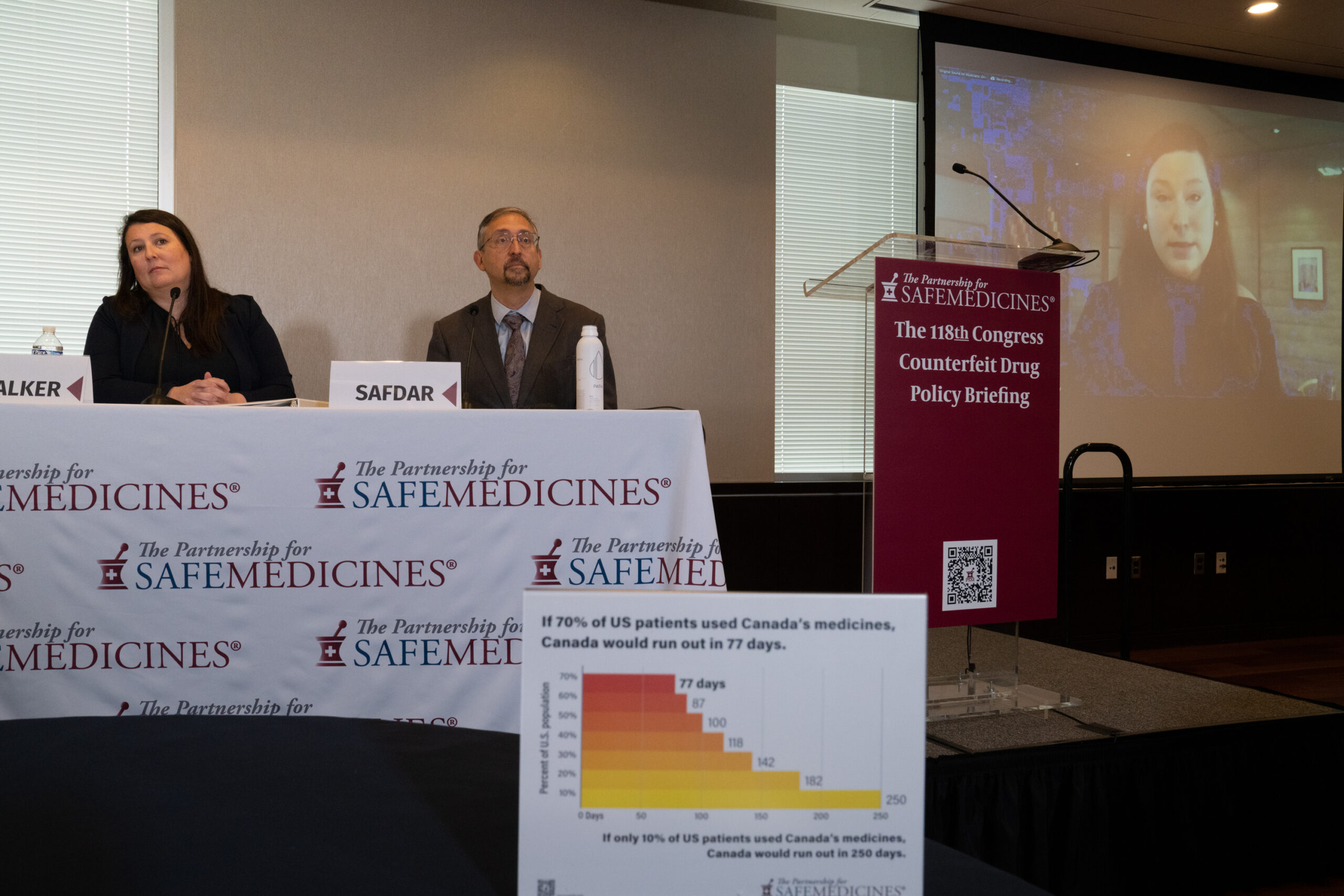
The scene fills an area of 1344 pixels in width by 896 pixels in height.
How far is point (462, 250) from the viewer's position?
3939 millimetres

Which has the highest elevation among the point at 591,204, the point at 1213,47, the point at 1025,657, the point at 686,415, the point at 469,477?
the point at 1213,47

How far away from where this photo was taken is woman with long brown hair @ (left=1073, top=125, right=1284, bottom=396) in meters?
4.75

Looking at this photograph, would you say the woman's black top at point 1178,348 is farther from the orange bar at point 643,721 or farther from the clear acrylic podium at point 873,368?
the orange bar at point 643,721

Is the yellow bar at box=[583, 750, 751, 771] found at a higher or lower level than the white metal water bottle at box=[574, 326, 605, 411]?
lower

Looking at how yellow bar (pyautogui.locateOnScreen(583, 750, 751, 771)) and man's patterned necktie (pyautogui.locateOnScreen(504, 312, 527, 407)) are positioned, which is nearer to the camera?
yellow bar (pyautogui.locateOnScreen(583, 750, 751, 771))

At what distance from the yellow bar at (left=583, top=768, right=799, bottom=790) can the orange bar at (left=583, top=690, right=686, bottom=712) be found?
32 mm

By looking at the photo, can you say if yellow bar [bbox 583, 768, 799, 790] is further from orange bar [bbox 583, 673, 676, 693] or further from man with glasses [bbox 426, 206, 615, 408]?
man with glasses [bbox 426, 206, 615, 408]

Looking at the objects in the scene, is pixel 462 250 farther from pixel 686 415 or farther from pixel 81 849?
pixel 81 849

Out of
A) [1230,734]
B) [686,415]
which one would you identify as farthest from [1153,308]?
[686,415]

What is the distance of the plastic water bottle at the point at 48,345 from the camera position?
2062mm

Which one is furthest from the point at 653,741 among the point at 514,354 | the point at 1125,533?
the point at 1125,533

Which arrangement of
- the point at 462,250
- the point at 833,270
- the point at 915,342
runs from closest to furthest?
the point at 915,342, the point at 462,250, the point at 833,270

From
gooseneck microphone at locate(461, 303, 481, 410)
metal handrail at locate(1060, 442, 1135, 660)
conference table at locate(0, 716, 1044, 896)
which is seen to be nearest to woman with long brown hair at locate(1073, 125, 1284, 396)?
metal handrail at locate(1060, 442, 1135, 660)

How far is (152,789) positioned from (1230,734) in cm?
226
